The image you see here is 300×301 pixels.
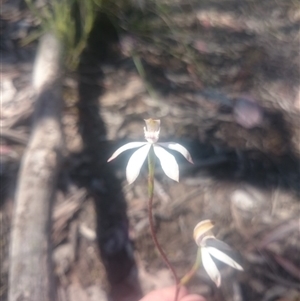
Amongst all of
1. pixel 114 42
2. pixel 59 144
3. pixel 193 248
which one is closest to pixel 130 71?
pixel 114 42

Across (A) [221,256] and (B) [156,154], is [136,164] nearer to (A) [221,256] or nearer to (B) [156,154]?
(B) [156,154]

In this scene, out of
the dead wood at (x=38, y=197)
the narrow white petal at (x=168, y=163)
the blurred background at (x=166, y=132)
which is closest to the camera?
the narrow white petal at (x=168, y=163)

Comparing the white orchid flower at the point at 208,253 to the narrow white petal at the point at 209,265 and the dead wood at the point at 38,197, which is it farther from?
the dead wood at the point at 38,197

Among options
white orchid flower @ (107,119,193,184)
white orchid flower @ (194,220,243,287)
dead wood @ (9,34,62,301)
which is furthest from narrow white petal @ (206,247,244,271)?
dead wood @ (9,34,62,301)

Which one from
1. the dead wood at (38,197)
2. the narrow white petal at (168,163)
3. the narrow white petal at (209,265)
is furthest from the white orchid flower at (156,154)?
the dead wood at (38,197)

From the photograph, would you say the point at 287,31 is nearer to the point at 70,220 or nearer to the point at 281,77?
the point at 281,77
